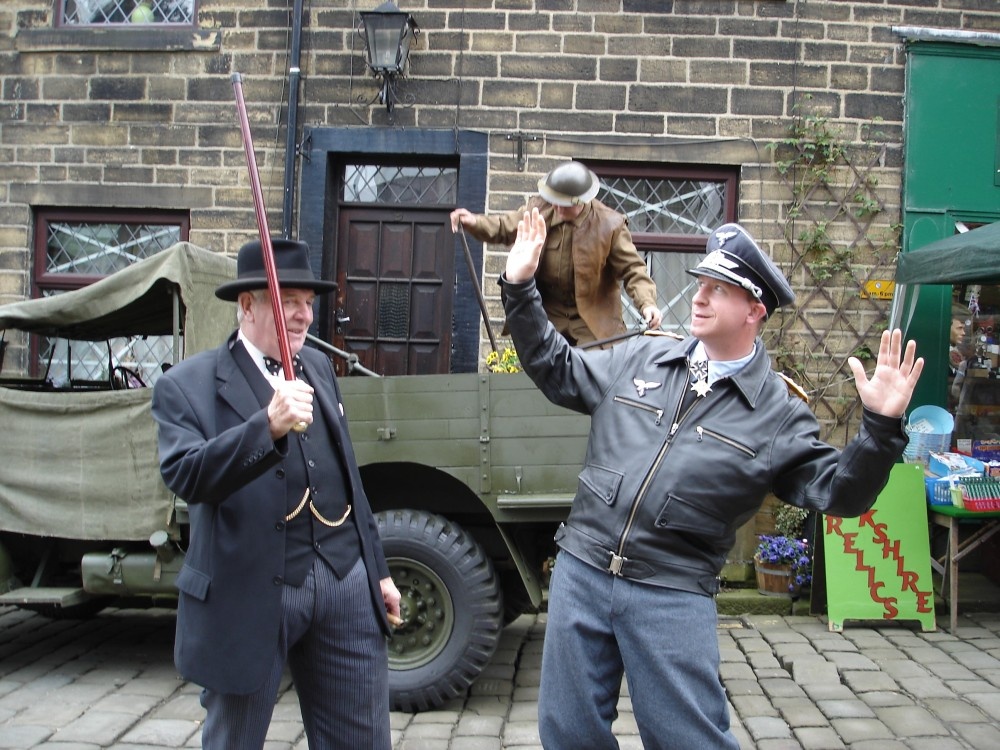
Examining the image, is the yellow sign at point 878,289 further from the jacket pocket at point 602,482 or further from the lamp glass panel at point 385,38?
the jacket pocket at point 602,482

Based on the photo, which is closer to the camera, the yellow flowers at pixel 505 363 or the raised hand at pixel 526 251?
the raised hand at pixel 526 251

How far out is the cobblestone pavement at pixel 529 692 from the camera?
14.6ft

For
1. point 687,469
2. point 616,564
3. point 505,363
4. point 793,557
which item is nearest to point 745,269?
point 687,469

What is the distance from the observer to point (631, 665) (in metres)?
2.66

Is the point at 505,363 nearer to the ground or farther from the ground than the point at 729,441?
farther from the ground

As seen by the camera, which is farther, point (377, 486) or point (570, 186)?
point (377, 486)

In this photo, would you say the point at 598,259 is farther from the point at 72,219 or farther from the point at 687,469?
the point at 72,219

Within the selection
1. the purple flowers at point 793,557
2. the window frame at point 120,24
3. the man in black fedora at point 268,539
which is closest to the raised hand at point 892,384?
the man in black fedora at point 268,539

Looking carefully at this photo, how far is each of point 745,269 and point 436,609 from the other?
8.59ft

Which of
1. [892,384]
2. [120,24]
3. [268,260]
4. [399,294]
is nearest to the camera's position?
[892,384]

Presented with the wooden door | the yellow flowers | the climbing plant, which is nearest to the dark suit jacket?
the yellow flowers

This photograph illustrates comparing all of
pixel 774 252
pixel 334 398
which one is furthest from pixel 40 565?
pixel 774 252

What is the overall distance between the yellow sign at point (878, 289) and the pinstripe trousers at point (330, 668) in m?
5.70

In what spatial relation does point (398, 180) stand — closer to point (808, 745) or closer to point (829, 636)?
point (829, 636)
